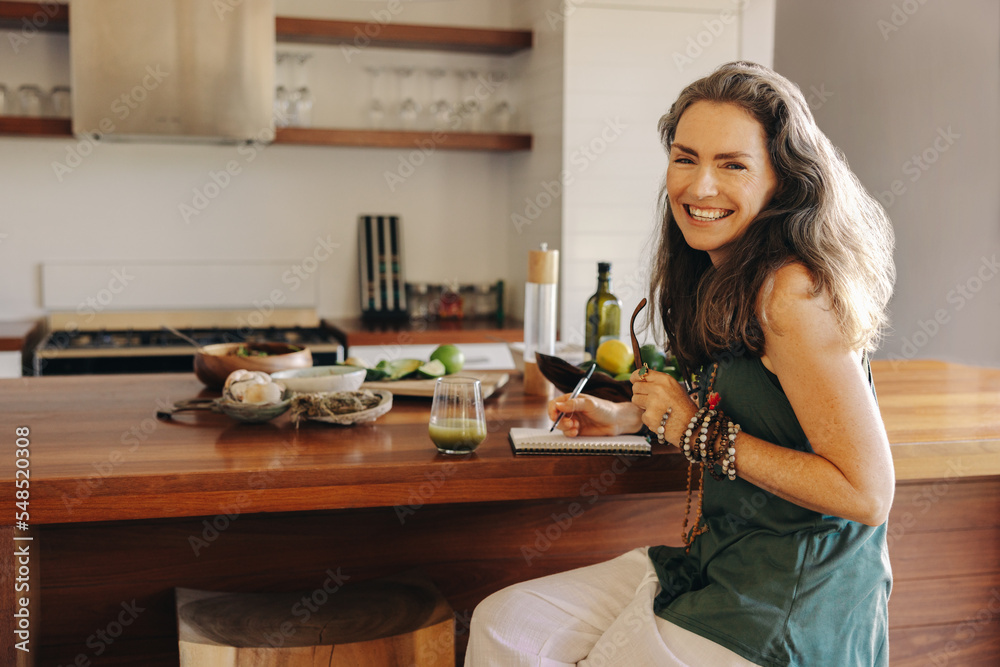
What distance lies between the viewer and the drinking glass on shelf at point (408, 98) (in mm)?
4008

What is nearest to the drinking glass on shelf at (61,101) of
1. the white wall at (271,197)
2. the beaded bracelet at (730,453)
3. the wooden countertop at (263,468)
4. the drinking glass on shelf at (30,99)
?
the drinking glass on shelf at (30,99)

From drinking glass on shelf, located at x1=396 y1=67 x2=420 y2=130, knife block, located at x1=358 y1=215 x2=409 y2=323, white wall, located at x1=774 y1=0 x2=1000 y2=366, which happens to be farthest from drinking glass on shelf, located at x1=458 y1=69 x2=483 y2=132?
white wall, located at x1=774 y1=0 x2=1000 y2=366

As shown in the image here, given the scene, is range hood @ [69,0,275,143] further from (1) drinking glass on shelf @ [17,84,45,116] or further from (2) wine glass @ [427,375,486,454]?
(2) wine glass @ [427,375,486,454]

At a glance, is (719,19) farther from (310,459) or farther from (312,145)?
(310,459)

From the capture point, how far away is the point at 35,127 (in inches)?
138

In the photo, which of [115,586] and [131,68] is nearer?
[115,586]

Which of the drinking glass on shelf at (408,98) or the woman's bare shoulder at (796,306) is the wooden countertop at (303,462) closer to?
the woman's bare shoulder at (796,306)

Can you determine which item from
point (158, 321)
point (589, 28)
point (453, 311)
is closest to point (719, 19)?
point (589, 28)

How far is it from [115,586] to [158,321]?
2.54 m

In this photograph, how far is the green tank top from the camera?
1.33 metres

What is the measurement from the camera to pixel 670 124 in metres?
1.58

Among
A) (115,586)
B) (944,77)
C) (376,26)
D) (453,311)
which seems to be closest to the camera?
(115,586)

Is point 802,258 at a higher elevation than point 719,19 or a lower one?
lower

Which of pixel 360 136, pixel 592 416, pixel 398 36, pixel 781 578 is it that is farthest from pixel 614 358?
pixel 398 36
